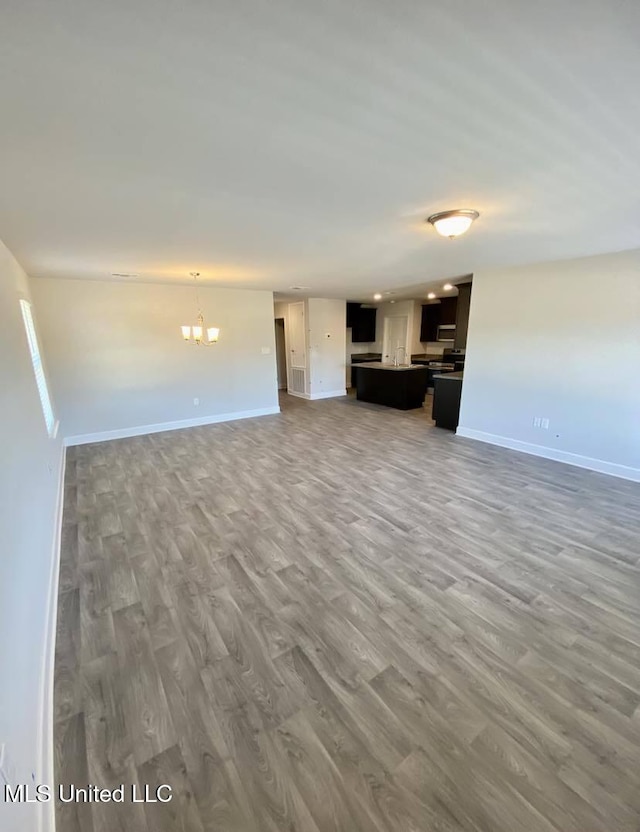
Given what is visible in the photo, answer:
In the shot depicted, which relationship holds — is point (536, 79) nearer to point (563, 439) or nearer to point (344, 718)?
point (344, 718)

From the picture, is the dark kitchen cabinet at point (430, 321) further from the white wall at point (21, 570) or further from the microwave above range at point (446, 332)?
the white wall at point (21, 570)

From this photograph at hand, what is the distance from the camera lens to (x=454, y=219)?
7.22 ft

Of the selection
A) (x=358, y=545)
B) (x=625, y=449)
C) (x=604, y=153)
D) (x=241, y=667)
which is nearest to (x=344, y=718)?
(x=241, y=667)

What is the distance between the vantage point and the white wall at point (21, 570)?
3.56ft

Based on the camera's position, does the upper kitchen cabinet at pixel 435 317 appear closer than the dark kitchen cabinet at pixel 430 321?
Yes

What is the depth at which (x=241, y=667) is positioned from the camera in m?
A: 1.68

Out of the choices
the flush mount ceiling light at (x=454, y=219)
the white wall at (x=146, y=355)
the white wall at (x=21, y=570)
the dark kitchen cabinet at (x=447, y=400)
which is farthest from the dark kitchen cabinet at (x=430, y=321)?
the white wall at (x=21, y=570)

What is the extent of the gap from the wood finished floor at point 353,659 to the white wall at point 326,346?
4.94 metres

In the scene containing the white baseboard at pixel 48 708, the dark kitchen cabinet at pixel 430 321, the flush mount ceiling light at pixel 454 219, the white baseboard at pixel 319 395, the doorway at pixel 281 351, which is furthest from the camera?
the doorway at pixel 281 351

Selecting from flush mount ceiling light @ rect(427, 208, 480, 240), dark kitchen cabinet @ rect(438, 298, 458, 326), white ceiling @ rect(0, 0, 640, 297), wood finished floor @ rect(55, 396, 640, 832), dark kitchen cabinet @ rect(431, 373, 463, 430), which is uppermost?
white ceiling @ rect(0, 0, 640, 297)

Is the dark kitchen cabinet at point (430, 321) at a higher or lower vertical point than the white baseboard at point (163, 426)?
higher

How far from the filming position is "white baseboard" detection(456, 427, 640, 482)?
379 centimetres

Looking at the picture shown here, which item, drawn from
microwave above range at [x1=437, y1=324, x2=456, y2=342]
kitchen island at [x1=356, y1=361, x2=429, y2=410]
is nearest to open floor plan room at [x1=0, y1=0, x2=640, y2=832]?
kitchen island at [x1=356, y1=361, x2=429, y2=410]

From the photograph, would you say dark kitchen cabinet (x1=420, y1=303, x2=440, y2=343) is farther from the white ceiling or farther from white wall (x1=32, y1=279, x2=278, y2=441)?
the white ceiling
